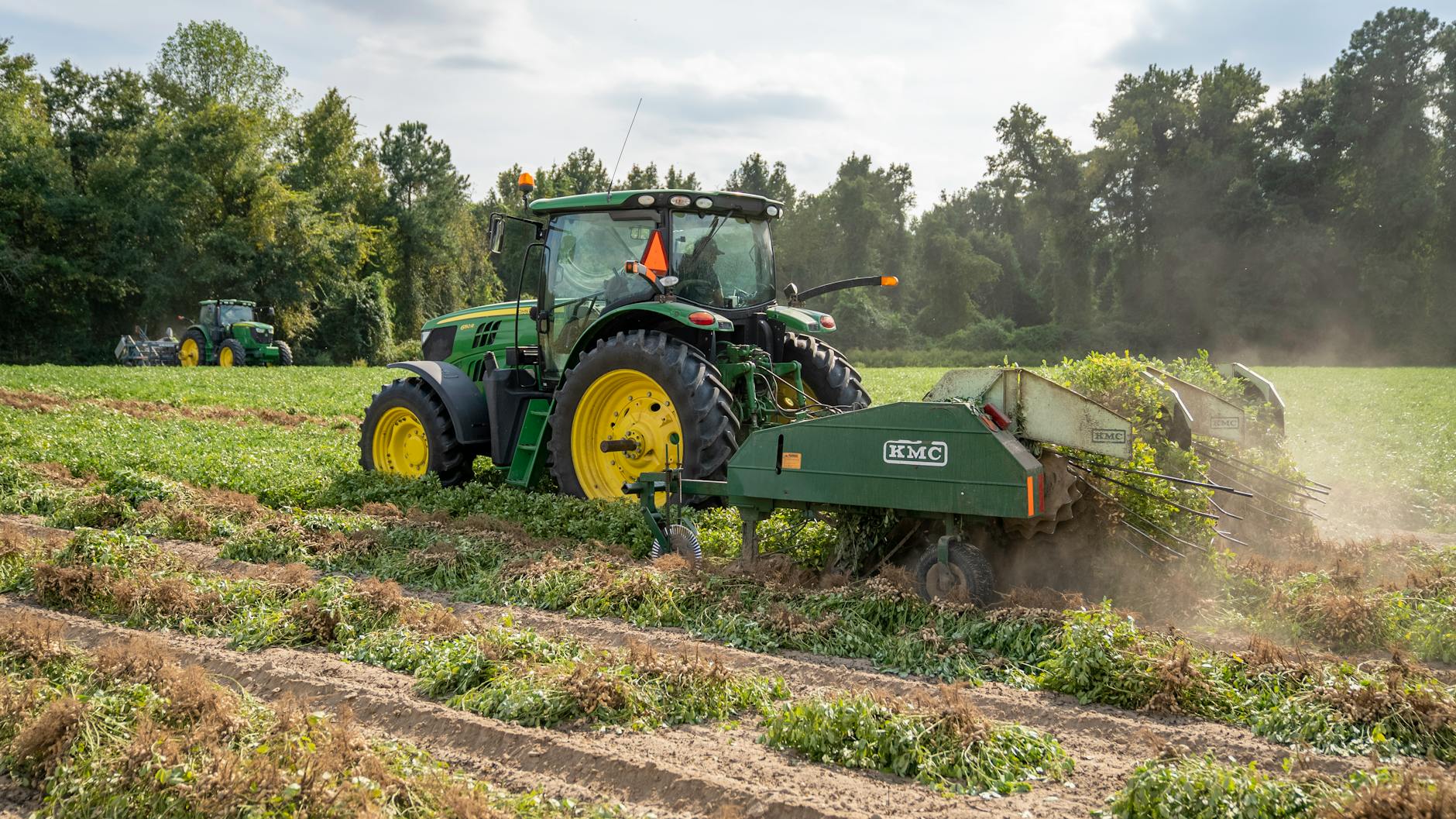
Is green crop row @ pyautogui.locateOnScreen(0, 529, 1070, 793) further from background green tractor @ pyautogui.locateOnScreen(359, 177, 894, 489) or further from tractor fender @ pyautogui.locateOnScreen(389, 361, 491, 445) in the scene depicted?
tractor fender @ pyautogui.locateOnScreen(389, 361, 491, 445)

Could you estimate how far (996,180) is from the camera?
5850 centimetres

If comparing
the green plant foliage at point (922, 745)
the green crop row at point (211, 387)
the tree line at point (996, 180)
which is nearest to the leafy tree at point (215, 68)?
the tree line at point (996, 180)

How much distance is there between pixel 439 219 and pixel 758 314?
48230mm

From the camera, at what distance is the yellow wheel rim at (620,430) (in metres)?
8.15

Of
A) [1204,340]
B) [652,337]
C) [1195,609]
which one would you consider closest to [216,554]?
[652,337]

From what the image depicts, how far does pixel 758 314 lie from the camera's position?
8.72 metres

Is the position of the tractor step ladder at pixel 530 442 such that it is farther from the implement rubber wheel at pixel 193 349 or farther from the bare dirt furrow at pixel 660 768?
the implement rubber wheel at pixel 193 349

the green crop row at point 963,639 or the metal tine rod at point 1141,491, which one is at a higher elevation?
the metal tine rod at point 1141,491

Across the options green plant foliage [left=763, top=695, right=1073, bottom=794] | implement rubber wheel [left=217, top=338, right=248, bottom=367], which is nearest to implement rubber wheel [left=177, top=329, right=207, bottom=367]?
implement rubber wheel [left=217, top=338, right=248, bottom=367]

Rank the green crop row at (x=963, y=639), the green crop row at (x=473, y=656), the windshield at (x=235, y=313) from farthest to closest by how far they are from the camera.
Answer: the windshield at (x=235, y=313)
the green crop row at (x=963, y=639)
the green crop row at (x=473, y=656)

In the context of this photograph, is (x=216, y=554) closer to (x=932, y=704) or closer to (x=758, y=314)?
(x=758, y=314)

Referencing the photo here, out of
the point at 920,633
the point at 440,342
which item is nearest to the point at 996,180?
the point at 440,342

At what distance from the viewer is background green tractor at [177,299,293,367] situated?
34.7 meters

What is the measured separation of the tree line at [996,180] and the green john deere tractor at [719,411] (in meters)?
29.8
